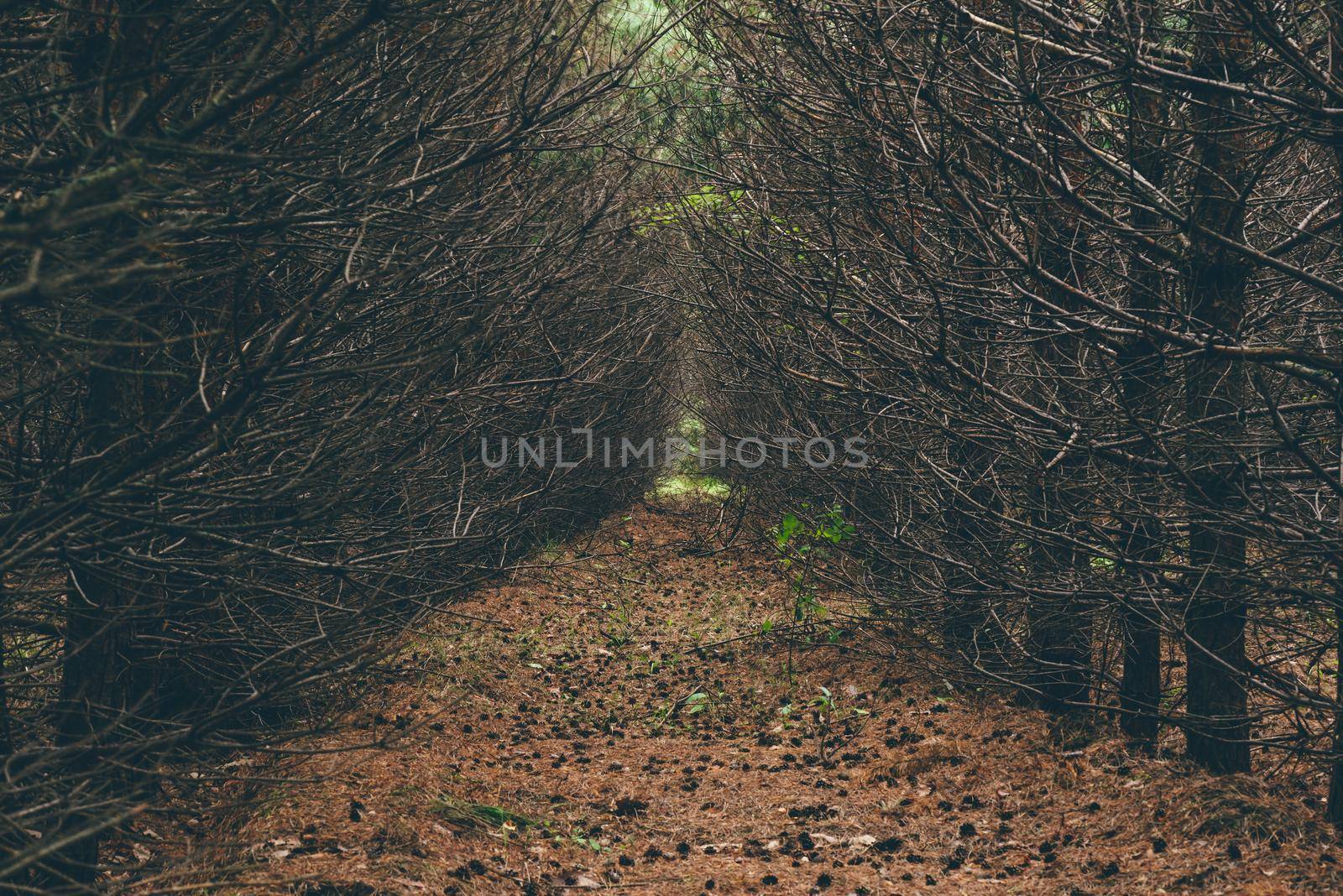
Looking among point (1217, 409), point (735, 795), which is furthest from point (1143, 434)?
point (735, 795)

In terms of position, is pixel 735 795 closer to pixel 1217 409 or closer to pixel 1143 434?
pixel 1217 409

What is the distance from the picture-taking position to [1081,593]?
17.1ft

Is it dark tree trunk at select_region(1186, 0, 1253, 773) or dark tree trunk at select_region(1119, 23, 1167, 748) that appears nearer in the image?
dark tree trunk at select_region(1119, 23, 1167, 748)

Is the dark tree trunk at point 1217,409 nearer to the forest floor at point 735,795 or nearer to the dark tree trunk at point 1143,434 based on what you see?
the dark tree trunk at point 1143,434

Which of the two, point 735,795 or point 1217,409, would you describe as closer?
point 1217,409

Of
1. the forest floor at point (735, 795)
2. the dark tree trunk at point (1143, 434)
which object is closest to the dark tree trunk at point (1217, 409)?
the dark tree trunk at point (1143, 434)

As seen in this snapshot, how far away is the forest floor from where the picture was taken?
5480 millimetres

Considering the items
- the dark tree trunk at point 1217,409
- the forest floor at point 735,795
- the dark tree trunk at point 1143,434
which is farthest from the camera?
the forest floor at point 735,795

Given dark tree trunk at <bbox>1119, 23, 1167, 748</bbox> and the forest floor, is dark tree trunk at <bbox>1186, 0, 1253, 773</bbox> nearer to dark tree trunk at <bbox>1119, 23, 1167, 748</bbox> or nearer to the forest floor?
dark tree trunk at <bbox>1119, 23, 1167, 748</bbox>

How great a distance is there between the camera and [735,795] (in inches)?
309

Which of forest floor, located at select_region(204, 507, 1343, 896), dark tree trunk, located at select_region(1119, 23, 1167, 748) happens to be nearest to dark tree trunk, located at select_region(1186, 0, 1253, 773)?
dark tree trunk, located at select_region(1119, 23, 1167, 748)

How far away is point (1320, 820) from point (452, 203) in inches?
249

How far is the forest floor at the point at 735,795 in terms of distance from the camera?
216 inches

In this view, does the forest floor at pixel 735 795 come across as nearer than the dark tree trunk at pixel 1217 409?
No
